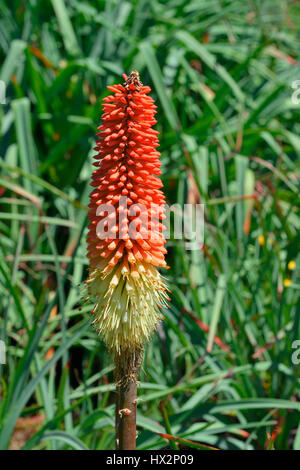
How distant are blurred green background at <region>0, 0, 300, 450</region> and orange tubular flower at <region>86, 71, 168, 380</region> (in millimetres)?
467

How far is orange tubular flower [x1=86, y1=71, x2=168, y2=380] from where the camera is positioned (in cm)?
133

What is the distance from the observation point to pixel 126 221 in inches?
52.7

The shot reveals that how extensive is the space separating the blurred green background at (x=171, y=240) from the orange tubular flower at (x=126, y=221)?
47 cm

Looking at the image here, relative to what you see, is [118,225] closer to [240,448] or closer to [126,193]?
[126,193]

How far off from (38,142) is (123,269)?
270 centimetres

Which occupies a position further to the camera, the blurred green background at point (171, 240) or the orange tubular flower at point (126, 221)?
the blurred green background at point (171, 240)

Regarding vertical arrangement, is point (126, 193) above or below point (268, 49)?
below

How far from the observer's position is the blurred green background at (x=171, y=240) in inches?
85.4

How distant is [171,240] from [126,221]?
145cm

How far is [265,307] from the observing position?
9.46 ft

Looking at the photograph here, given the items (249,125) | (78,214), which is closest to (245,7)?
(249,125)

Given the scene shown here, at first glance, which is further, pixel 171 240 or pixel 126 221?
pixel 171 240

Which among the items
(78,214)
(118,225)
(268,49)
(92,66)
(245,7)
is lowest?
(118,225)

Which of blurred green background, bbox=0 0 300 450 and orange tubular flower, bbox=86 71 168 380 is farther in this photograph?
blurred green background, bbox=0 0 300 450
